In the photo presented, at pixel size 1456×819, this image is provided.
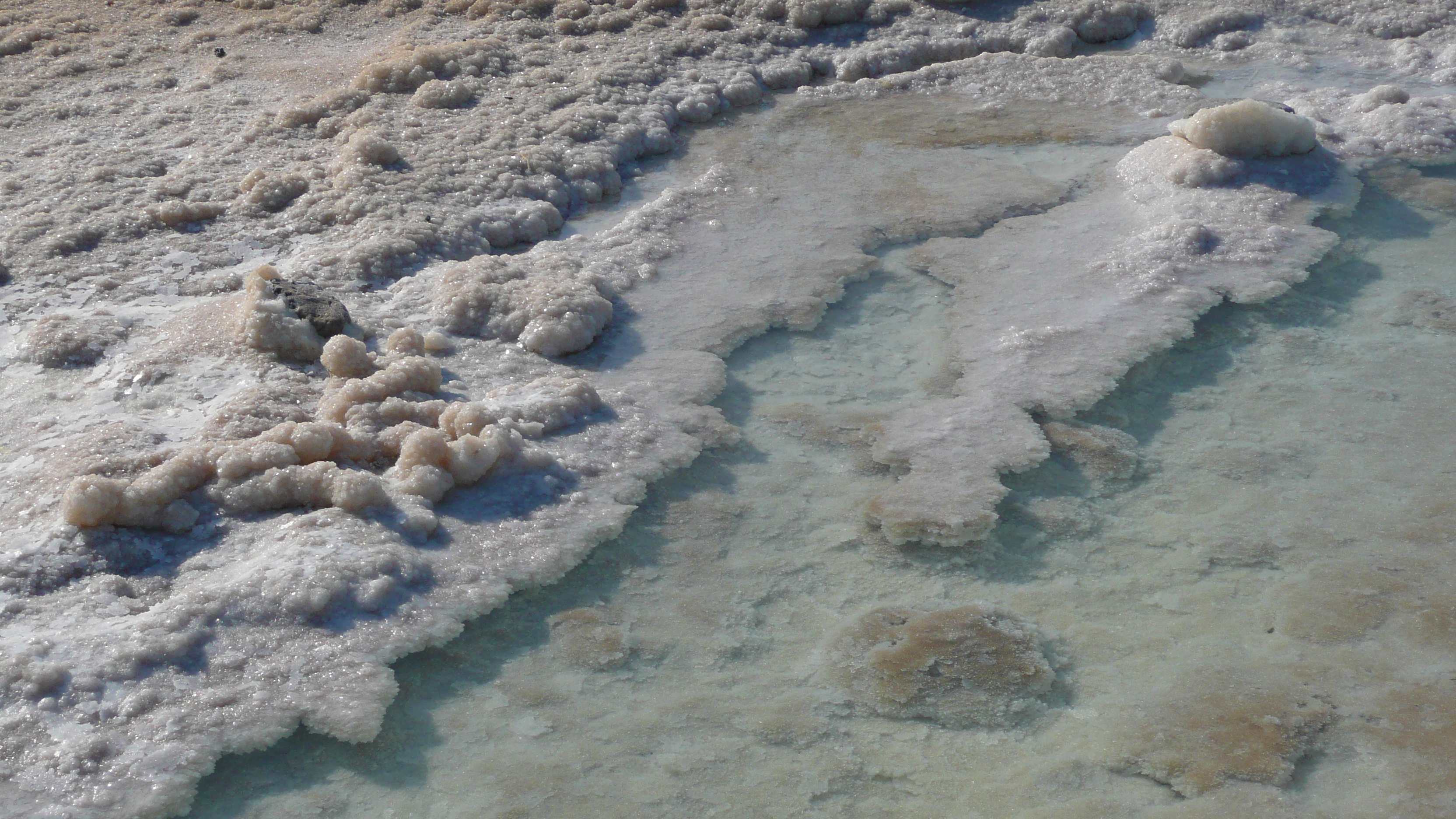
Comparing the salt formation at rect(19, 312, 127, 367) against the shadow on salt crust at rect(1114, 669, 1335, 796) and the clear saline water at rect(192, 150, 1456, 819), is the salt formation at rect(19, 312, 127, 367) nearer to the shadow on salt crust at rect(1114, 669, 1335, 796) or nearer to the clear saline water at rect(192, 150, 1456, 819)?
the clear saline water at rect(192, 150, 1456, 819)

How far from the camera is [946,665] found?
2.35 metres

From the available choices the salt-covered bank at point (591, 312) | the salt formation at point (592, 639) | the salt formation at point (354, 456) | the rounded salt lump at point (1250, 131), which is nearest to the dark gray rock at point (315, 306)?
the salt-covered bank at point (591, 312)

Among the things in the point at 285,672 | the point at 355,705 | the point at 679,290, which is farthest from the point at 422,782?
the point at 679,290

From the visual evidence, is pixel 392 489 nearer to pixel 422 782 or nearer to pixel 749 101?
pixel 422 782

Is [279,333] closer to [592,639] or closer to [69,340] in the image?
[69,340]

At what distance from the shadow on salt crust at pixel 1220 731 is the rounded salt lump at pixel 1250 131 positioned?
2508 millimetres

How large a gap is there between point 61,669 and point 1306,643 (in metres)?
2.35

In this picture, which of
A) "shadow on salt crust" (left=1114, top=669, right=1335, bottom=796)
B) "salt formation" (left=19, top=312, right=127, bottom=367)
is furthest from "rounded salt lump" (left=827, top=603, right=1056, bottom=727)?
"salt formation" (left=19, top=312, right=127, bottom=367)

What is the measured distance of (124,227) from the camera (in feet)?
13.1

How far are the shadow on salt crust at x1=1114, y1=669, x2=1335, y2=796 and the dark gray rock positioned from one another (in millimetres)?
2222

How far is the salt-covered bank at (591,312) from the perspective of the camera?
90.5 inches

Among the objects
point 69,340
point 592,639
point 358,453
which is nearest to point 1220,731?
point 592,639

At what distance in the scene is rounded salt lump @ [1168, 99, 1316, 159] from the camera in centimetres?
423

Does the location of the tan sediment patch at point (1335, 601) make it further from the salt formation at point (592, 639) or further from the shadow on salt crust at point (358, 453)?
the shadow on salt crust at point (358, 453)
